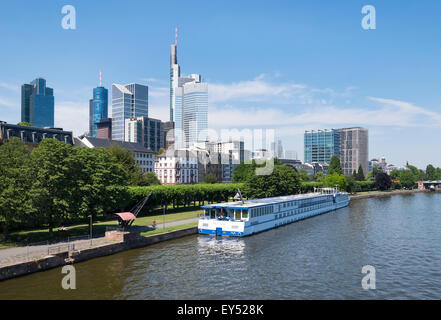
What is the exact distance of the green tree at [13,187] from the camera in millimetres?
40156

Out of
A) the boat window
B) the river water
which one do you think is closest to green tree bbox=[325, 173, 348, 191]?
the river water

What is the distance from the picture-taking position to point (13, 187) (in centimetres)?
4128

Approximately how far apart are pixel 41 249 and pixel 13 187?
849 centimetres

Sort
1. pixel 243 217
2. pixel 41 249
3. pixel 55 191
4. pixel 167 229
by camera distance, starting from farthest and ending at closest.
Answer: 1. pixel 243 217
2. pixel 167 229
3. pixel 55 191
4. pixel 41 249

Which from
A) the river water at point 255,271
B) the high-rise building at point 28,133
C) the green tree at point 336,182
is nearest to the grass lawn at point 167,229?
the river water at point 255,271

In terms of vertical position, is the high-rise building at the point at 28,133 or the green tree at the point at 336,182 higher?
the high-rise building at the point at 28,133

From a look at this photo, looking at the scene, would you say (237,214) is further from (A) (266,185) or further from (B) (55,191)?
(A) (266,185)

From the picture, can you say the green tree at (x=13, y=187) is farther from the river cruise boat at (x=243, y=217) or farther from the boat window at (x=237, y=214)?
the boat window at (x=237, y=214)

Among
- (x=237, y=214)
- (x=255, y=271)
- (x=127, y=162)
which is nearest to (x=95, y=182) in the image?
(x=237, y=214)

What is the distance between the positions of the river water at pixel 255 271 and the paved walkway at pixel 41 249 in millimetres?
2357

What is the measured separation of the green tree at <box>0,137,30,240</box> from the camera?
40156 millimetres

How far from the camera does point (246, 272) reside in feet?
123
